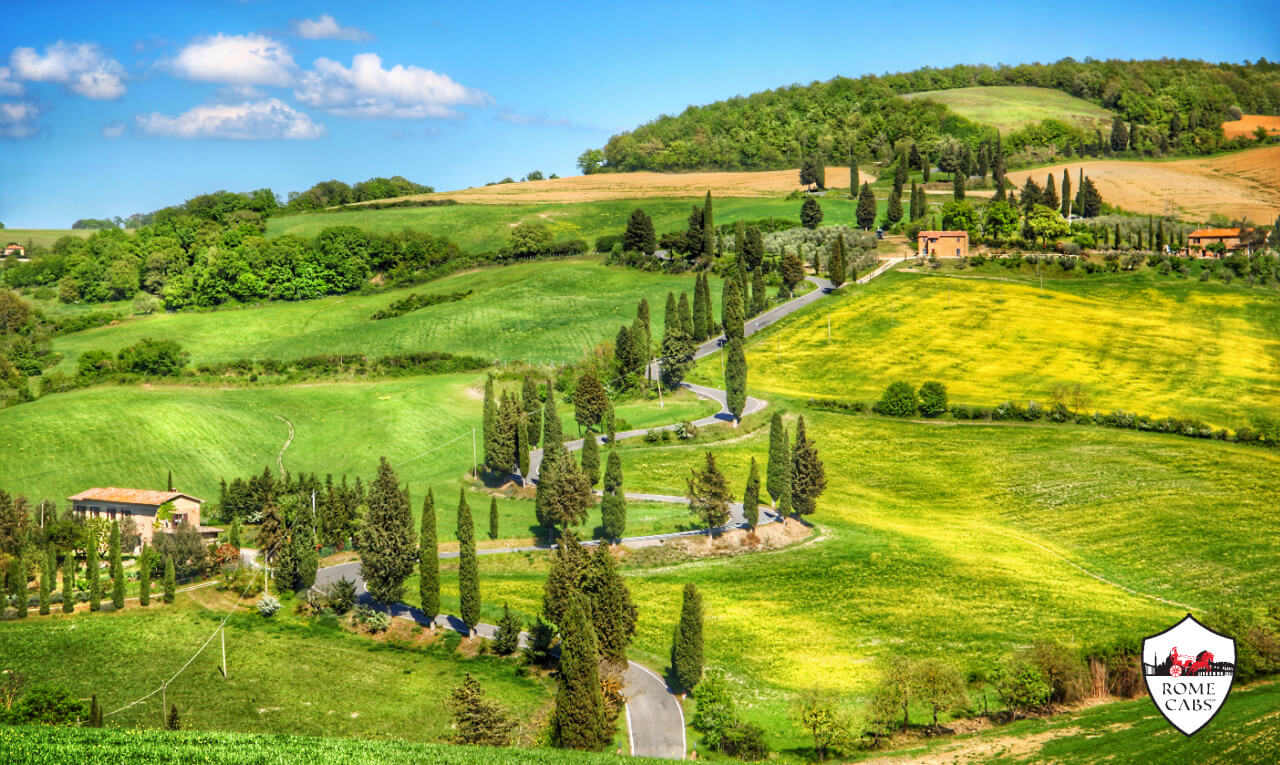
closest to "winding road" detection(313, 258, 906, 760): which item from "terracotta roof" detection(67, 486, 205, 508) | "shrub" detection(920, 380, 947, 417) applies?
"shrub" detection(920, 380, 947, 417)

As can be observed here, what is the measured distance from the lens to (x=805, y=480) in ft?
264

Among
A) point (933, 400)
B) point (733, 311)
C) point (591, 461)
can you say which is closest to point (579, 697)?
point (591, 461)

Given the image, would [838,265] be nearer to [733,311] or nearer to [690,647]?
[733,311]

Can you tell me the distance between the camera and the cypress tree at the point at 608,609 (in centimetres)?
5884

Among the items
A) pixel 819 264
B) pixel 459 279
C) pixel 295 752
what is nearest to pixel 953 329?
pixel 819 264

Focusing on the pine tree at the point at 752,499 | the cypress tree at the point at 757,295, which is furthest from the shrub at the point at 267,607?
the cypress tree at the point at 757,295

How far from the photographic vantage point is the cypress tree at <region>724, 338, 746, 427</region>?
10131cm

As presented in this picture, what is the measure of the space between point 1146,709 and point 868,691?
13.5m

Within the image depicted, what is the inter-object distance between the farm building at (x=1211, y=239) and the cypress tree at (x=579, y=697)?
129 m

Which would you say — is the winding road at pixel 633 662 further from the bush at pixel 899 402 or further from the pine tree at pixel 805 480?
the bush at pixel 899 402

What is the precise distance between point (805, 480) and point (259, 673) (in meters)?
41.7

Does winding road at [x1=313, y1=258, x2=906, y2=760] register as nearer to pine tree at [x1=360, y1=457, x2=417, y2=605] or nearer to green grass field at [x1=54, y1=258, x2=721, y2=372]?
pine tree at [x1=360, y1=457, x2=417, y2=605]

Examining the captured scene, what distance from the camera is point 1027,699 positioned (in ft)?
166

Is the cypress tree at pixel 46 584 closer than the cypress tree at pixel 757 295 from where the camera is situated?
Yes
